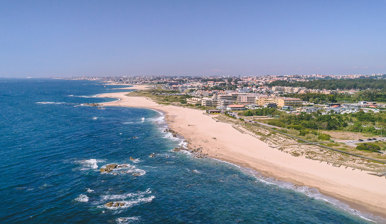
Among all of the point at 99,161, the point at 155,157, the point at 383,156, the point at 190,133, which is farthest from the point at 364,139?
the point at 99,161

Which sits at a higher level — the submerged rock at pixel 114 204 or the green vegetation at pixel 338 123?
the green vegetation at pixel 338 123

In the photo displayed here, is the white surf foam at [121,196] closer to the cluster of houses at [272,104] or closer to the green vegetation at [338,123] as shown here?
the green vegetation at [338,123]

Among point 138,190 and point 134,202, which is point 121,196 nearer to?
point 134,202

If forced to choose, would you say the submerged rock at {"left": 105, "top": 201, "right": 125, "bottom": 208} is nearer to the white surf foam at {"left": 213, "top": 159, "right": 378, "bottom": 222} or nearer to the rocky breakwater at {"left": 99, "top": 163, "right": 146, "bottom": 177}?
the rocky breakwater at {"left": 99, "top": 163, "right": 146, "bottom": 177}

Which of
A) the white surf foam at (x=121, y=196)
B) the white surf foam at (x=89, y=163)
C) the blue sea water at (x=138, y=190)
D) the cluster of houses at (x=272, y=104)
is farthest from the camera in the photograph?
the cluster of houses at (x=272, y=104)

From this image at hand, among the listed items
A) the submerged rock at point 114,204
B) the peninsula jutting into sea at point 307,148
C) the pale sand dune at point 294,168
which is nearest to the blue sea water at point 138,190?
the submerged rock at point 114,204

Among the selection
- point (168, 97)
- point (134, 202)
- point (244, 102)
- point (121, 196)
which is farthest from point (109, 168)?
point (168, 97)

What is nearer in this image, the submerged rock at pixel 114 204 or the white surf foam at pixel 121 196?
the submerged rock at pixel 114 204

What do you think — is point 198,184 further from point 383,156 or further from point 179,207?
point 383,156
